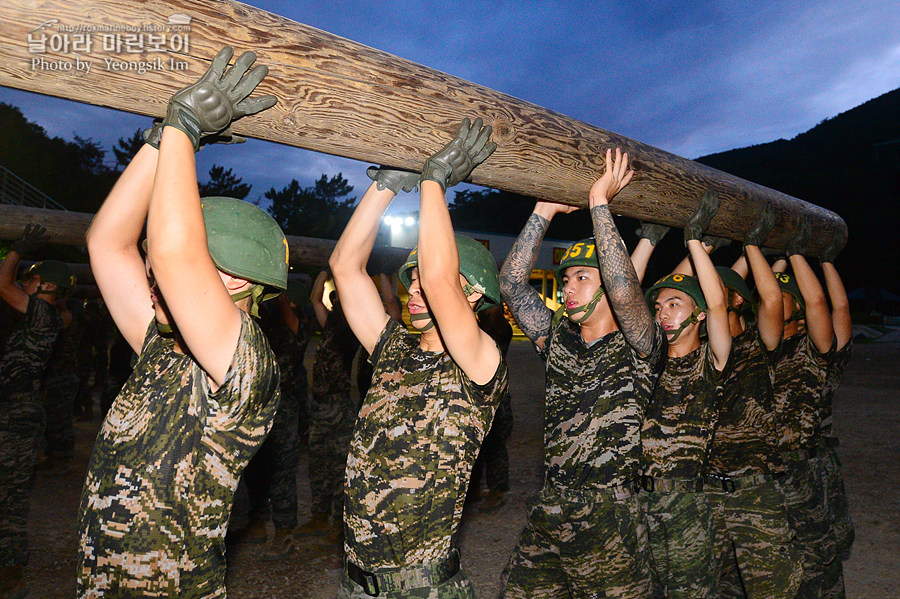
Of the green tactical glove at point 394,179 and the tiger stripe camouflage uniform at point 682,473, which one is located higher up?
the green tactical glove at point 394,179

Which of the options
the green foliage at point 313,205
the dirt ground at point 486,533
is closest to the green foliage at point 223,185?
the green foliage at point 313,205

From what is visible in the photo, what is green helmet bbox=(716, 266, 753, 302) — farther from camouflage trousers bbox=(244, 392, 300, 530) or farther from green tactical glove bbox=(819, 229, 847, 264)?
camouflage trousers bbox=(244, 392, 300, 530)

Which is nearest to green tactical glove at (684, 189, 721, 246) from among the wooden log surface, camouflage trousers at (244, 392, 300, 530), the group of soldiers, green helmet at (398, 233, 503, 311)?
the group of soldiers

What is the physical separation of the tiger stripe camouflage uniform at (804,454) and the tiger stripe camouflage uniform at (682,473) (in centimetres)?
104

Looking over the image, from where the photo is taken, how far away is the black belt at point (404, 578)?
2.34 meters

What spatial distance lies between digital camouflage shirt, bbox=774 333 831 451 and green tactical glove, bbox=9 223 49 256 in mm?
7169

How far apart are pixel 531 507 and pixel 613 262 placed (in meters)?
1.55

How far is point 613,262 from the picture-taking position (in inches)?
125

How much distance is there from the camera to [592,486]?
3.15 m

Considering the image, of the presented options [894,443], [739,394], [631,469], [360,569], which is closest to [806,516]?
[739,394]

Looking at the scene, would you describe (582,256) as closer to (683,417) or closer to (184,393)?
(683,417)

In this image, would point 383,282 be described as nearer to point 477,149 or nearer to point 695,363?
point 695,363

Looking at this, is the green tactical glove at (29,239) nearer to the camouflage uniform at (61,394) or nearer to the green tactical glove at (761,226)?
the camouflage uniform at (61,394)

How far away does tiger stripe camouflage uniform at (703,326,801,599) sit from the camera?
3.68 meters
